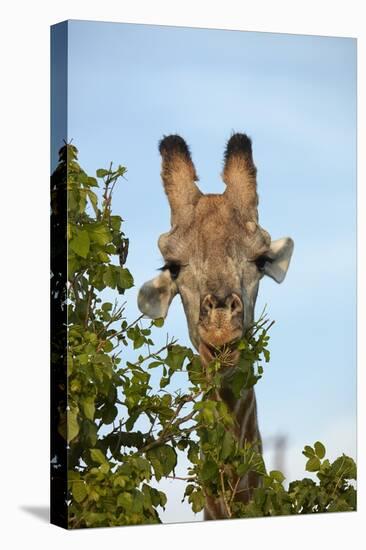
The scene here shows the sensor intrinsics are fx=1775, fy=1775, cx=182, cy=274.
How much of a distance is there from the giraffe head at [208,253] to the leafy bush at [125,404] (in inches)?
5.0

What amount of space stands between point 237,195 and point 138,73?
77cm

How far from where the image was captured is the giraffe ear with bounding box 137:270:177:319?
8.18 m

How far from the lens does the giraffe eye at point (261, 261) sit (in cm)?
842

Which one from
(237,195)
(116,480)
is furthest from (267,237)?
(116,480)

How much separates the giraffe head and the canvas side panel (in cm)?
43

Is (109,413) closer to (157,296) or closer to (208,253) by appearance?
(157,296)

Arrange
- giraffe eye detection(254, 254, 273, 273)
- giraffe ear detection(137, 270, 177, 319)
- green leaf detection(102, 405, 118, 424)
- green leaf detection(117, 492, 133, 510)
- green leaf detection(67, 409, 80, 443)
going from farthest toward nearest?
giraffe eye detection(254, 254, 273, 273) < giraffe ear detection(137, 270, 177, 319) < green leaf detection(102, 405, 118, 424) < green leaf detection(117, 492, 133, 510) < green leaf detection(67, 409, 80, 443)

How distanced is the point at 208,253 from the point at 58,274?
747 mm

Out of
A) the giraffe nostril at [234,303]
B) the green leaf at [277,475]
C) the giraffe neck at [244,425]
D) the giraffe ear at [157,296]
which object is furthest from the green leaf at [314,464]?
the giraffe ear at [157,296]

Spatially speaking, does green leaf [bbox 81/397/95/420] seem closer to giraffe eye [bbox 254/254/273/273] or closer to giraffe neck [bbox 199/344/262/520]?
giraffe neck [bbox 199/344/262/520]

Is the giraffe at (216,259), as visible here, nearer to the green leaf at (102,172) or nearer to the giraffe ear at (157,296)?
Result: the giraffe ear at (157,296)

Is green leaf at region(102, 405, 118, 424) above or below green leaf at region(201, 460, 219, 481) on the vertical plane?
above

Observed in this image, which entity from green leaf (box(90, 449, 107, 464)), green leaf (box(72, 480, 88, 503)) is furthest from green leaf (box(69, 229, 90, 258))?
green leaf (box(72, 480, 88, 503))

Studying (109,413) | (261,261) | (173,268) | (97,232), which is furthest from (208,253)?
(109,413)
